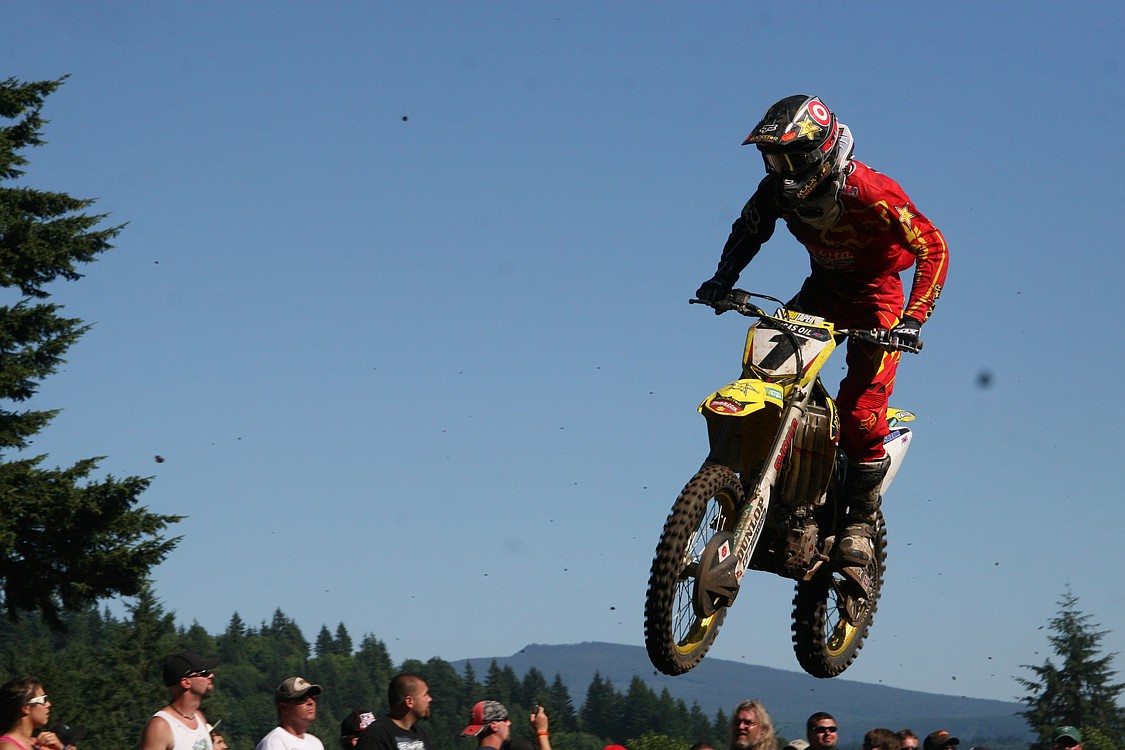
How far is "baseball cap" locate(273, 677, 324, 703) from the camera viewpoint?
7305 millimetres

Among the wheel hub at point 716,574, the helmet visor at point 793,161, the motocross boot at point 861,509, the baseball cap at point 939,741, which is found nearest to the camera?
the wheel hub at point 716,574

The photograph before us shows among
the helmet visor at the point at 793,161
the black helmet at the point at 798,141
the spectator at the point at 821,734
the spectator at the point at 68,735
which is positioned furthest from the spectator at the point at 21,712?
the helmet visor at the point at 793,161

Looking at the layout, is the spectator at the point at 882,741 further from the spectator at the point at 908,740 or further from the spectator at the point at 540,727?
the spectator at the point at 540,727

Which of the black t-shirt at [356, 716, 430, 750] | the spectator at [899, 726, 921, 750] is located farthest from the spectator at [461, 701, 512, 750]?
the spectator at [899, 726, 921, 750]

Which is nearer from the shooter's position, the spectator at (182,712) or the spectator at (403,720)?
the spectator at (182,712)

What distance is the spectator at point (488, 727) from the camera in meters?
7.50

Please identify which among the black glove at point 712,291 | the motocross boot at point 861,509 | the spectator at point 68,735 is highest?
the black glove at point 712,291

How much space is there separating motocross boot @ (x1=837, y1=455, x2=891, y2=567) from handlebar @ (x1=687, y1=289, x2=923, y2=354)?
0.82m

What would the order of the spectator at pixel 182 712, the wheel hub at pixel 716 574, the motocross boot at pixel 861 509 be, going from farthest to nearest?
the motocross boot at pixel 861 509 → the wheel hub at pixel 716 574 → the spectator at pixel 182 712

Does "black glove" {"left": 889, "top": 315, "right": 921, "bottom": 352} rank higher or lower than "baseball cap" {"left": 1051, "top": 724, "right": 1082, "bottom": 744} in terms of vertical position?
higher

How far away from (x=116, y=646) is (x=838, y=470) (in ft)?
243

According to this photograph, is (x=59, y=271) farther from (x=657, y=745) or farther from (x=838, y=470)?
(x=657, y=745)

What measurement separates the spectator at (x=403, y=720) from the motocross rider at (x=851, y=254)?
138 inches

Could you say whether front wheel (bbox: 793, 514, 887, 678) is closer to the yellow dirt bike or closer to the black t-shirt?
the yellow dirt bike
